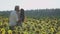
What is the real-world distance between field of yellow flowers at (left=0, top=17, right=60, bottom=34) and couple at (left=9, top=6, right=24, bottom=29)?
0.15 ft

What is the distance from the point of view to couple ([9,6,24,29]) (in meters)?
2.29

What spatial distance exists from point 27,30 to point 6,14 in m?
0.34

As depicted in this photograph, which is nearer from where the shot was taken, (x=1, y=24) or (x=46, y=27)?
(x=1, y=24)

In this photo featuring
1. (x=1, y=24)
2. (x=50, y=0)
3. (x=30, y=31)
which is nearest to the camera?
(x=1, y=24)

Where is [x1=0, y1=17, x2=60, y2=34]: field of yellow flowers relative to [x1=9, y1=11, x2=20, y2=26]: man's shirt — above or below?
below

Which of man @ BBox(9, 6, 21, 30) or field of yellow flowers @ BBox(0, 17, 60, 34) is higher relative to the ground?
man @ BBox(9, 6, 21, 30)

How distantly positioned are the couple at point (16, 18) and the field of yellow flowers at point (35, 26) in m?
→ 0.05

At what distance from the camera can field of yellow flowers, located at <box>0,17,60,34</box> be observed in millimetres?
2236

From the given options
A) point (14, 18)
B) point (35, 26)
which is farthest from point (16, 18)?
point (35, 26)

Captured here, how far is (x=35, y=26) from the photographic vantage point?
2408 millimetres

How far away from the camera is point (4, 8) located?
231 cm

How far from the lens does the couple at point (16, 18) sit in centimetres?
229

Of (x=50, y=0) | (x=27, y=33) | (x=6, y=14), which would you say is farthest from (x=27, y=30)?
(x=50, y=0)

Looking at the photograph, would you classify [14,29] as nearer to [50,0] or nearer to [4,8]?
[4,8]
